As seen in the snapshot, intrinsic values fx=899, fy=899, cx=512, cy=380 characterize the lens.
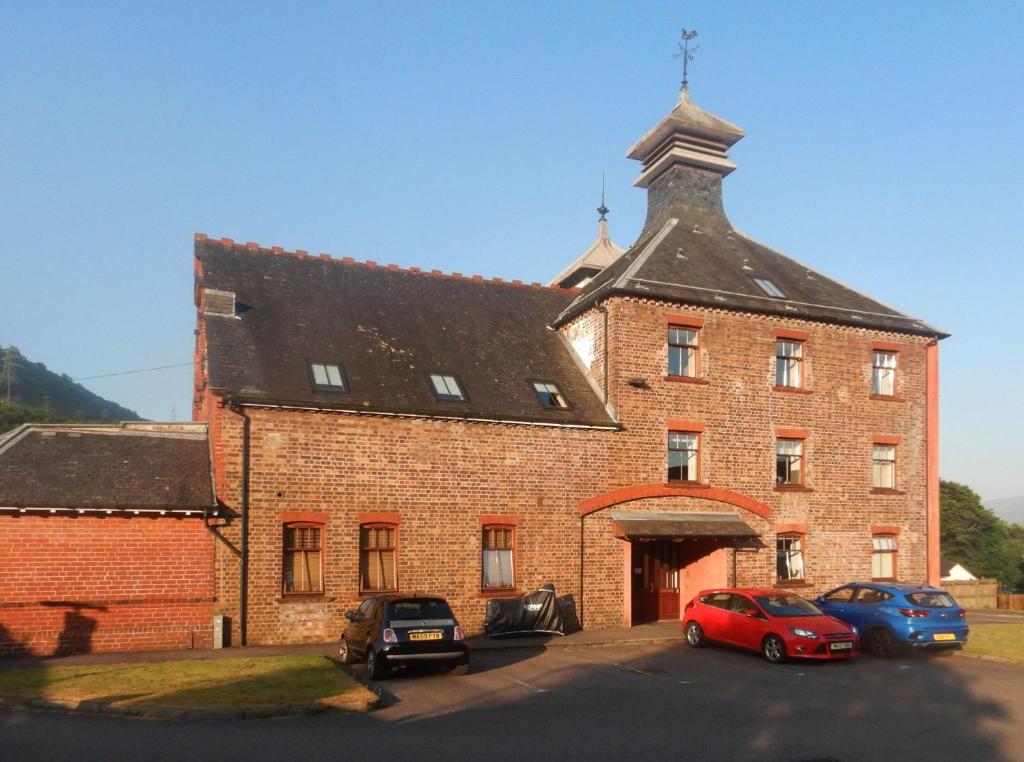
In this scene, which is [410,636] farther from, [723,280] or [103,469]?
[723,280]

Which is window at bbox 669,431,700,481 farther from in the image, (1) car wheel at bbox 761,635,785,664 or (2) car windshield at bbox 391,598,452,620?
(2) car windshield at bbox 391,598,452,620

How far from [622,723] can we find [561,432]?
11.1 m

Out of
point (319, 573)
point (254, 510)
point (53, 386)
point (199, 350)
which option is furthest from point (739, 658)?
point (53, 386)

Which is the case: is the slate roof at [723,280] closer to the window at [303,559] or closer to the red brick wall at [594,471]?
the red brick wall at [594,471]

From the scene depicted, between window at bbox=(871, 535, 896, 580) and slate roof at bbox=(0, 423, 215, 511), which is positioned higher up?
slate roof at bbox=(0, 423, 215, 511)

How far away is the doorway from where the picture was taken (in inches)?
969

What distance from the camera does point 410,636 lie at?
50.1ft

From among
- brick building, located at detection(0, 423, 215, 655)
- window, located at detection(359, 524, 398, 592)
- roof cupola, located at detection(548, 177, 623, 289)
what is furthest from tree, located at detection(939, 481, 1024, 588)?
brick building, located at detection(0, 423, 215, 655)

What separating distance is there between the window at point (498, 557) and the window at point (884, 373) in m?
12.5

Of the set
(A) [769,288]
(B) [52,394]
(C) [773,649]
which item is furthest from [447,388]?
(B) [52,394]

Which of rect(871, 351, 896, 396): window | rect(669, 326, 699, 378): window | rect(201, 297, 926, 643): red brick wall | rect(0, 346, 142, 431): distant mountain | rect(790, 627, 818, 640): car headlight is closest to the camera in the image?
rect(790, 627, 818, 640): car headlight

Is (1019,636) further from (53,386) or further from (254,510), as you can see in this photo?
(53,386)

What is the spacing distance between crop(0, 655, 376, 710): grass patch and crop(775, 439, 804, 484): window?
46.6 ft

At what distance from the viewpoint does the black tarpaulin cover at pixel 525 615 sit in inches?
813
